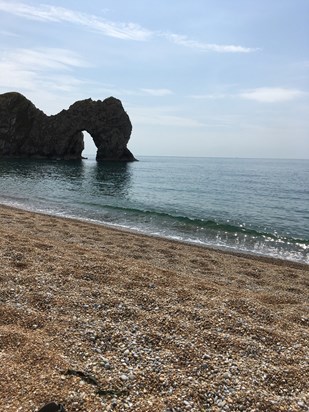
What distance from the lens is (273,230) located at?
30.1 metres

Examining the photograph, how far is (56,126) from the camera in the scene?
135375 millimetres

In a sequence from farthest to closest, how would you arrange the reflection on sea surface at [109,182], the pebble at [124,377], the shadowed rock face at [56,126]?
the shadowed rock face at [56,126]
the reflection on sea surface at [109,182]
the pebble at [124,377]

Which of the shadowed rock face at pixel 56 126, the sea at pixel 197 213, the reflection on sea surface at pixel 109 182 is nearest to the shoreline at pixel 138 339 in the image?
the sea at pixel 197 213

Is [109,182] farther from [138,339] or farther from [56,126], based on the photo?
[56,126]

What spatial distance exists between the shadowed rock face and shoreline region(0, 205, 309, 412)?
12625 centimetres

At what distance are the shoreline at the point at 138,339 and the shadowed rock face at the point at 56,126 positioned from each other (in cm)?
12625

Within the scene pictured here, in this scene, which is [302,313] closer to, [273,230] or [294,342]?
[294,342]

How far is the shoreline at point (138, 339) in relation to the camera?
6680 mm

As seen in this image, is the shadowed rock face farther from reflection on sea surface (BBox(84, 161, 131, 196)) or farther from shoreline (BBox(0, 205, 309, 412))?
shoreline (BBox(0, 205, 309, 412))

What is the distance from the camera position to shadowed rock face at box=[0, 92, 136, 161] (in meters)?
134

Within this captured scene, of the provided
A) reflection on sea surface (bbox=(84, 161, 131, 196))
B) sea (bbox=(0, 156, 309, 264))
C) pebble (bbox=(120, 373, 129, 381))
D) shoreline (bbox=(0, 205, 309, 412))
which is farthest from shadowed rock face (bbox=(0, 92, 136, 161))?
pebble (bbox=(120, 373, 129, 381))

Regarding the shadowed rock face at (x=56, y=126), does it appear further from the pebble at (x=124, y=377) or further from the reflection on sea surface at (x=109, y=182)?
the pebble at (x=124, y=377)

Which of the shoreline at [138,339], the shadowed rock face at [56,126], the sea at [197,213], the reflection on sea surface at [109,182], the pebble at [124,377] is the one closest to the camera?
the shoreline at [138,339]

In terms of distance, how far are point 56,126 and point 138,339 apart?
453 feet
